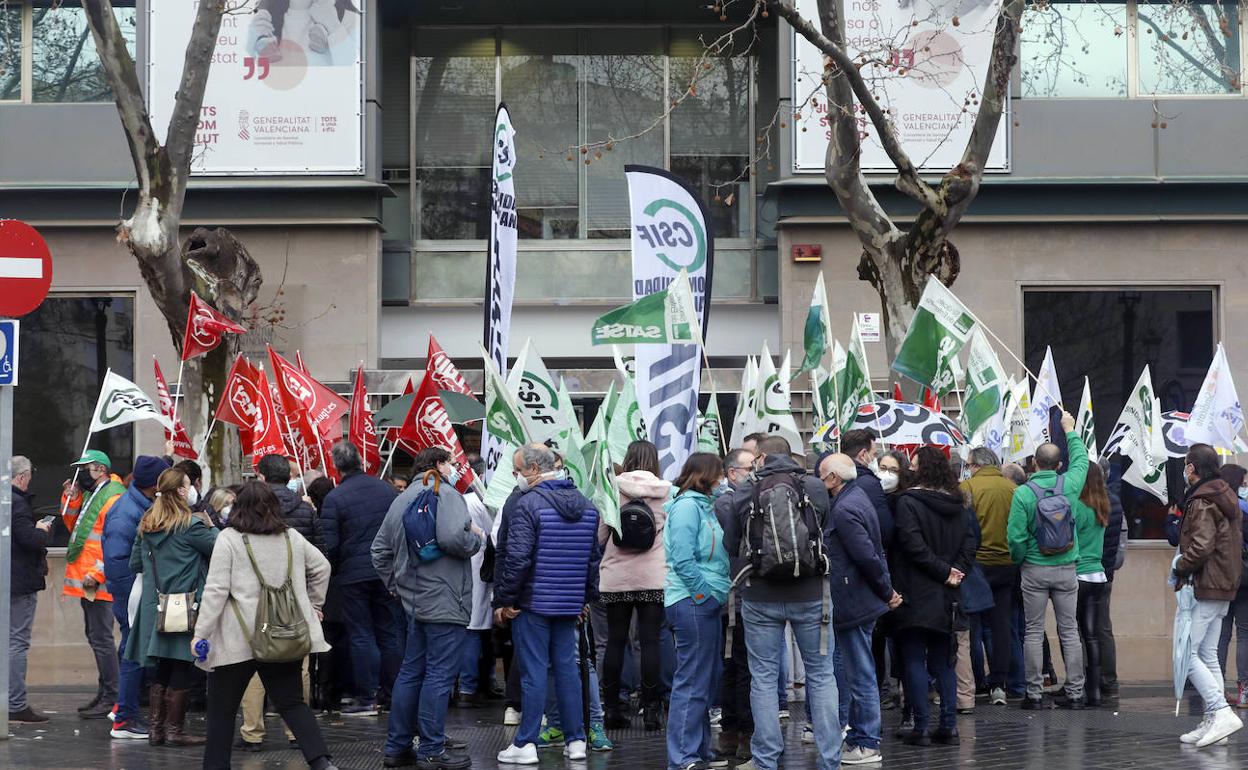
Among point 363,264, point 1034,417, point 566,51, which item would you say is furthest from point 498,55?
point 1034,417

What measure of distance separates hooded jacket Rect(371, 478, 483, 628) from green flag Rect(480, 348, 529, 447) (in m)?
1.36

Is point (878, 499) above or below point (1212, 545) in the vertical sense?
above

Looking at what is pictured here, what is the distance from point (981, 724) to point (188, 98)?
7.85m

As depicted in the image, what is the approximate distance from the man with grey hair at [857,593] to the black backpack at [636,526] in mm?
1396

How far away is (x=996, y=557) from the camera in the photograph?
1301cm

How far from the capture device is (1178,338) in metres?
18.0

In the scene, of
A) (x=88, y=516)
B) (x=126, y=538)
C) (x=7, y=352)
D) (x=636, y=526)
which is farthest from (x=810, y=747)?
(x=7, y=352)

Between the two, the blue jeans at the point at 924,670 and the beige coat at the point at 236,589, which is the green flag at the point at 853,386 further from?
the beige coat at the point at 236,589

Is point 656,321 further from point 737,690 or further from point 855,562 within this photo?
point 737,690

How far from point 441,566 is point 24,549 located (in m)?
4.34

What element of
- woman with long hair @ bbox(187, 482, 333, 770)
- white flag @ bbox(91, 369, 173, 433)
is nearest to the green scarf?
white flag @ bbox(91, 369, 173, 433)

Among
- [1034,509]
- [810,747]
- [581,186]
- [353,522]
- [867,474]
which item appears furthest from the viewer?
[581,186]

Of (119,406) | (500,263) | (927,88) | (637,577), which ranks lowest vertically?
(637,577)

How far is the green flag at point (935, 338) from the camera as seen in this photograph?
42.0 feet
